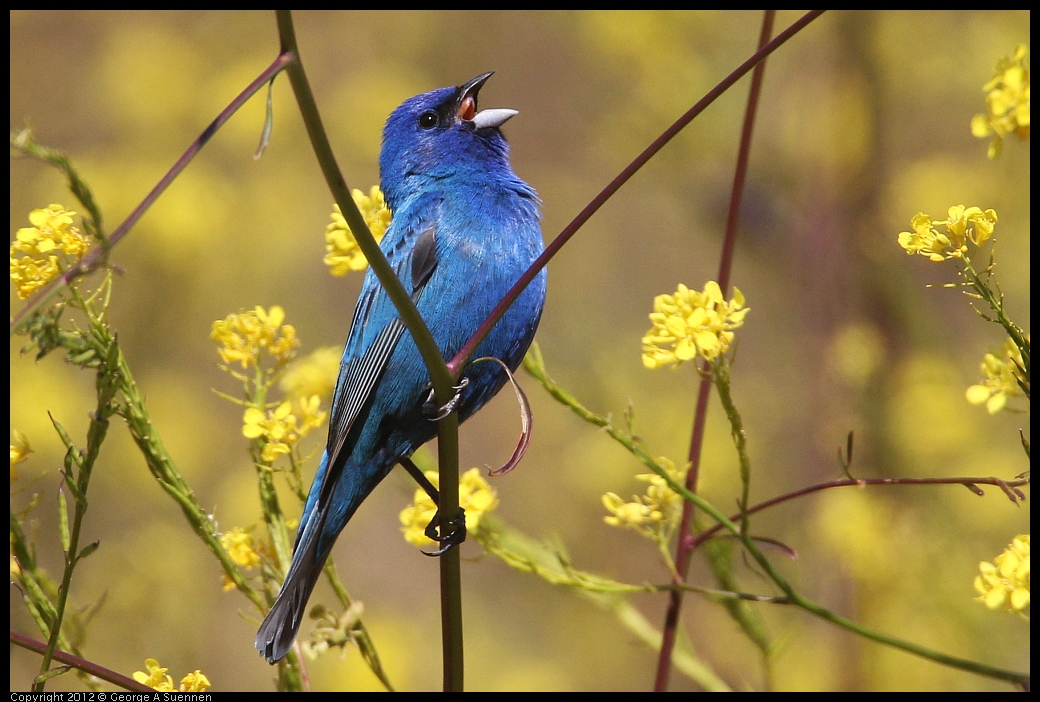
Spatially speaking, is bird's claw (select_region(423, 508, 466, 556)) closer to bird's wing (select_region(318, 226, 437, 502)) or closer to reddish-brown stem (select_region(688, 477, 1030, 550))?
bird's wing (select_region(318, 226, 437, 502))

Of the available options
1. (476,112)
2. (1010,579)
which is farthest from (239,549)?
(476,112)

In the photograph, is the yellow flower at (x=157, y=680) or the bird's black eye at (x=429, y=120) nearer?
the yellow flower at (x=157, y=680)

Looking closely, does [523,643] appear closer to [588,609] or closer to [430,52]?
[588,609]

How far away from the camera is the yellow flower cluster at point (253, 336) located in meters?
2.28

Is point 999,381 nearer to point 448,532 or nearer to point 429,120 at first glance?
point 448,532

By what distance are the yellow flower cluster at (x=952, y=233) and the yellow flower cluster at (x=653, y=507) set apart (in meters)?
0.71

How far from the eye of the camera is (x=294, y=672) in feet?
6.93

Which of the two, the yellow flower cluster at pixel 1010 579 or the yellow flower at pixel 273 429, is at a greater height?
the yellow flower at pixel 273 429

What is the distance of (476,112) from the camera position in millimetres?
3627

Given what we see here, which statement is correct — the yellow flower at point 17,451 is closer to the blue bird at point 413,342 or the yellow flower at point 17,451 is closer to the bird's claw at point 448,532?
the blue bird at point 413,342

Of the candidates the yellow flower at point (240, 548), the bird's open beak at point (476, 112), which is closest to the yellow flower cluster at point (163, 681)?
the yellow flower at point (240, 548)

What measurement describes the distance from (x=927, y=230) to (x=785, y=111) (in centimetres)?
320

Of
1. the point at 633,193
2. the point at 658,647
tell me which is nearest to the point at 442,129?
the point at 658,647

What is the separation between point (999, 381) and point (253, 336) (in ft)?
5.59
